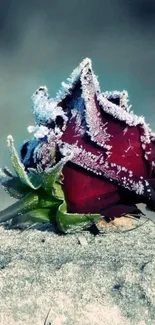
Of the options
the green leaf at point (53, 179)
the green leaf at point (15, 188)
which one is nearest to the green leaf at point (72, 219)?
the green leaf at point (53, 179)

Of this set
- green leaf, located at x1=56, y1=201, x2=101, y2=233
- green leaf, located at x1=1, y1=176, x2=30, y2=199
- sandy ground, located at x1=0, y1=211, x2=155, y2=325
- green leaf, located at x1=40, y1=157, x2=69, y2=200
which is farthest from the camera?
green leaf, located at x1=1, y1=176, x2=30, y2=199

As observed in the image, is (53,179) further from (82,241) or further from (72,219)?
(82,241)

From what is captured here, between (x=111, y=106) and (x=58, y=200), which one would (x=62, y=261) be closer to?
(x=58, y=200)

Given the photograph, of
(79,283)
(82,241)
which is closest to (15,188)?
(82,241)

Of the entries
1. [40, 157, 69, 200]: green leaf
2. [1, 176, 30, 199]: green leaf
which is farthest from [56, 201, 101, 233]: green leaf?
[1, 176, 30, 199]: green leaf

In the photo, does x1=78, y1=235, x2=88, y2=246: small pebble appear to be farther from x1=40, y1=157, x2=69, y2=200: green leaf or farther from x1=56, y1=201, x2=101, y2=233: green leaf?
x1=40, y1=157, x2=69, y2=200: green leaf

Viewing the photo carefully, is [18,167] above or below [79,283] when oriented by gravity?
above
